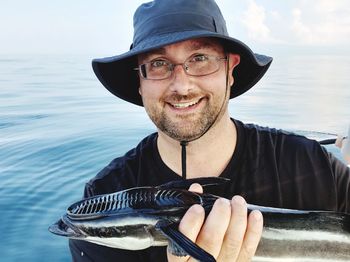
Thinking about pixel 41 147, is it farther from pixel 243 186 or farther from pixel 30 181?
pixel 243 186

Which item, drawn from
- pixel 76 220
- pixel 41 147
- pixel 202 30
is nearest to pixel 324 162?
pixel 202 30

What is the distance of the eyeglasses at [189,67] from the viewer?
2.55 m

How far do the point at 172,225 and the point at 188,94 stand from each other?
3.09 ft

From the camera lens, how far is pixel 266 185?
8.18 ft

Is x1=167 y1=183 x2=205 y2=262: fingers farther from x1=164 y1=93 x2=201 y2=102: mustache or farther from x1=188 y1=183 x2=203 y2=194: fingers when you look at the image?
x1=164 y1=93 x2=201 y2=102: mustache

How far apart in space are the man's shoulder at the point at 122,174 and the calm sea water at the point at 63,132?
2.03 meters

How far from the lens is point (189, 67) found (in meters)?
2.55

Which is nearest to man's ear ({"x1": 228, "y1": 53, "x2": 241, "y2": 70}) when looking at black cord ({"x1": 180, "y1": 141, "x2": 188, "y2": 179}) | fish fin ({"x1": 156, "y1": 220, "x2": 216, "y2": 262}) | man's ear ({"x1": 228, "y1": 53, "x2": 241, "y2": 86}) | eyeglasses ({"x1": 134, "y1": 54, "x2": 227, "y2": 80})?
man's ear ({"x1": 228, "y1": 53, "x2": 241, "y2": 86})

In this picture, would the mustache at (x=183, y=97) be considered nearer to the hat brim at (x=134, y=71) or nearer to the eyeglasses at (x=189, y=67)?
the eyeglasses at (x=189, y=67)

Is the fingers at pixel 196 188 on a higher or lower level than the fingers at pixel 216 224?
higher

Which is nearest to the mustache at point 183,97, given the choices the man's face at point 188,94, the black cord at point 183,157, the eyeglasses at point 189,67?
the man's face at point 188,94

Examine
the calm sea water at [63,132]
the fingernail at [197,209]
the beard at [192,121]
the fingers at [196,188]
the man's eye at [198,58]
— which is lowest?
the calm sea water at [63,132]

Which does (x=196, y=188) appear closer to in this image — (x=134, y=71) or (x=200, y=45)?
(x=200, y=45)

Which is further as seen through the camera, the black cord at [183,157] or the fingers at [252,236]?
the black cord at [183,157]
